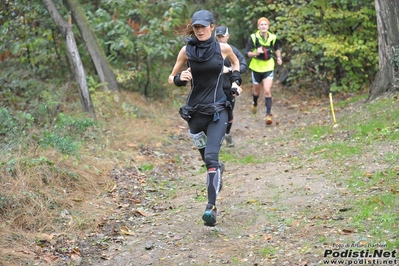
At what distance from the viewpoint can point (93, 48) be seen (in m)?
14.3

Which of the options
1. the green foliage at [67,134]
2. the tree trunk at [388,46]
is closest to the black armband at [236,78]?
the green foliage at [67,134]

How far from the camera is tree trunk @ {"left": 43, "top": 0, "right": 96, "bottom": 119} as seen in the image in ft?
37.8

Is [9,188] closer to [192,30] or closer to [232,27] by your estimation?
[192,30]

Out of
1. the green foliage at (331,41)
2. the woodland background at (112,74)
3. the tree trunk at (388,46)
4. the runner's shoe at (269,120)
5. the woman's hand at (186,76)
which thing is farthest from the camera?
the green foliage at (331,41)

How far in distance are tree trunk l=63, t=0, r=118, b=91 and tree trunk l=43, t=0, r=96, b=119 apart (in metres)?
2.11

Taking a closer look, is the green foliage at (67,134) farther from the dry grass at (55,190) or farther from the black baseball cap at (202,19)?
the black baseball cap at (202,19)

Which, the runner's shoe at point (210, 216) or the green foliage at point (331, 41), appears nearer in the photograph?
the runner's shoe at point (210, 216)

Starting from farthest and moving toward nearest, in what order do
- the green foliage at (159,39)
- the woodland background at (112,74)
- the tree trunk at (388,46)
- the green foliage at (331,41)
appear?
the green foliage at (331,41) < the green foliage at (159,39) < the tree trunk at (388,46) < the woodland background at (112,74)

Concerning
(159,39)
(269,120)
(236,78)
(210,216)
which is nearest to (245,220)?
(210,216)

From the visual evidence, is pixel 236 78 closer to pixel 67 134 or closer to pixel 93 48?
pixel 67 134

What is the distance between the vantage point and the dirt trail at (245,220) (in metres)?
5.88

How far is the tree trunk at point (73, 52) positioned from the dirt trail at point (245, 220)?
2.70m

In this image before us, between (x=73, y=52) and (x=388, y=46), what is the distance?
20.9 feet

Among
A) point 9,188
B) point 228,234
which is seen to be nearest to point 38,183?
point 9,188
